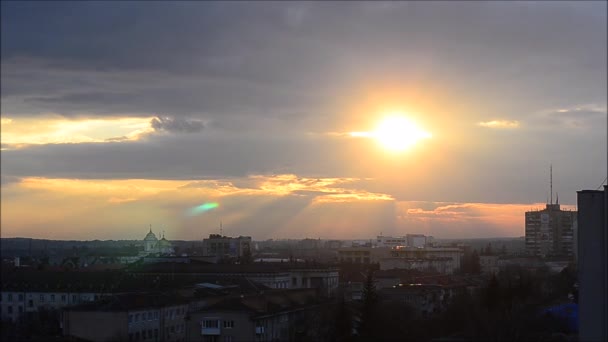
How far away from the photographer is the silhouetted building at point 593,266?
17750mm

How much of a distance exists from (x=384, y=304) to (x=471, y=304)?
3.20 meters

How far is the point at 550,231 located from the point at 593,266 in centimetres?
8262

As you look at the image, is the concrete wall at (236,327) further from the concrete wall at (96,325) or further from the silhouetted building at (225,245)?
the silhouetted building at (225,245)

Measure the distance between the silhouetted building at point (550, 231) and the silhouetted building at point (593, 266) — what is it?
250ft

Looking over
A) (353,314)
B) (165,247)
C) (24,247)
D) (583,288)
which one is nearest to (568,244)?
(165,247)

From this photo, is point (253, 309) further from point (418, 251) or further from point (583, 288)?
point (418, 251)

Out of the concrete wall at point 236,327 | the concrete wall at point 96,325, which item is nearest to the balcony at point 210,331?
the concrete wall at point 236,327

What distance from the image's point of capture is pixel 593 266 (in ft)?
59.1

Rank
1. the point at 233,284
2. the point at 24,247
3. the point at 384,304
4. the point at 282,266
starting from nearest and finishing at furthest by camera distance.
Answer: the point at 384,304
the point at 233,284
the point at 282,266
the point at 24,247

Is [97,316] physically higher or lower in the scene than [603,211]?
lower

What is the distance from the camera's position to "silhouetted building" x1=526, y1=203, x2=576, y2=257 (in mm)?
94562

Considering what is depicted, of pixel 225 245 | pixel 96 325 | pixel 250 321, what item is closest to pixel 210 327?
pixel 250 321

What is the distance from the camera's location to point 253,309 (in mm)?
29078

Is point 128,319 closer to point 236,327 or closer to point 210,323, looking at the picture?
point 210,323
